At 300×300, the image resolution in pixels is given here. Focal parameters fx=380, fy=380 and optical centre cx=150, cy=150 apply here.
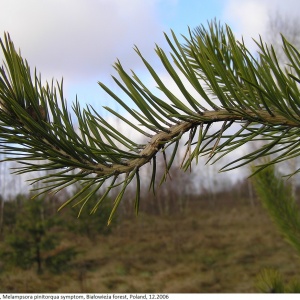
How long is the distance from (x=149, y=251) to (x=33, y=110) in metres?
6.80

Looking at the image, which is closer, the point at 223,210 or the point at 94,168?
the point at 94,168

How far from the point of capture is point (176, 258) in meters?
6.38

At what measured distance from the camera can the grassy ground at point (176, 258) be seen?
4.69 m

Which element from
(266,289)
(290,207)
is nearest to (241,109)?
(290,207)

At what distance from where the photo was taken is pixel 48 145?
224 mm

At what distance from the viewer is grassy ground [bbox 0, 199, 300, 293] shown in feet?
15.4

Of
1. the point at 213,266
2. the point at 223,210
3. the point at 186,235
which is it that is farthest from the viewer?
the point at 223,210

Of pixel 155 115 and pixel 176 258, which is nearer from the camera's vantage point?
pixel 155 115

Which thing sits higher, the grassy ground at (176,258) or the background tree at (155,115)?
the background tree at (155,115)

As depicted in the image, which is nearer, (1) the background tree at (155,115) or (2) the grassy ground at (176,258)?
(1) the background tree at (155,115)

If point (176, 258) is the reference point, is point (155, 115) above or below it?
above

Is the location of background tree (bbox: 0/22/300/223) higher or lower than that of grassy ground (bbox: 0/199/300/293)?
higher

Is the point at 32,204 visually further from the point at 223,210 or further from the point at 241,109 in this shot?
the point at 223,210

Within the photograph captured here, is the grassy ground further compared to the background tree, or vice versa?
the grassy ground
